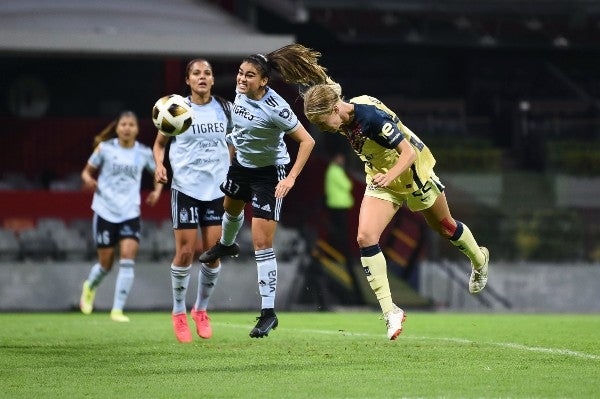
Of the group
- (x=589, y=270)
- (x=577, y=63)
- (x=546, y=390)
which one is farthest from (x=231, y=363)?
(x=577, y=63)

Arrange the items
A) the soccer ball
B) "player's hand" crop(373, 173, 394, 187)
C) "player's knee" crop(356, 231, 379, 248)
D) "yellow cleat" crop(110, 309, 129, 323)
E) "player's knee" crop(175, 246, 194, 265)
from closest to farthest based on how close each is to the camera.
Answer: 1. "player's hand" crop(373, 173, 394, 187)
2. "player's knee" crop(356, 231, 379, 248)
3. the soccer ball
4. "player's knee" crop(175, 246, 194, 265)
5. "yellow cleat" crop(110, 309, 129, 323)

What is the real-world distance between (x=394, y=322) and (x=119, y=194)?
6.89 meters

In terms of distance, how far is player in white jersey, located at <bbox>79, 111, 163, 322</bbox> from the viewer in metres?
15.6

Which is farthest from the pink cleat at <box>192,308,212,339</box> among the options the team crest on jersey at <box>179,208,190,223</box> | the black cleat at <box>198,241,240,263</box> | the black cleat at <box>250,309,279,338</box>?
the black cleat at <box>250,309,279,338</box>

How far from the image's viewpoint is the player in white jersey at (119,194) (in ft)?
51.1

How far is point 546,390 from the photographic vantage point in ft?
24.6

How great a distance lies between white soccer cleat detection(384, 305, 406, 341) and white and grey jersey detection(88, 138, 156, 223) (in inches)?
261

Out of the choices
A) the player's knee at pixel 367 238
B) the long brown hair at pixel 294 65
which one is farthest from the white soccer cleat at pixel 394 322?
the long brown hair at pixel 294 65

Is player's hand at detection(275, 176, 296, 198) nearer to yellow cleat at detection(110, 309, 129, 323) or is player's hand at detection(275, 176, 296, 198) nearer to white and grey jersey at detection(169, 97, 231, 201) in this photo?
white and grey jersey at detection(169, 97, 231, 201)

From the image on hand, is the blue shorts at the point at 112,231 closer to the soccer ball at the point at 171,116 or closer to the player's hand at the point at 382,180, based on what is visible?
the soccer ball at the point at 171,116

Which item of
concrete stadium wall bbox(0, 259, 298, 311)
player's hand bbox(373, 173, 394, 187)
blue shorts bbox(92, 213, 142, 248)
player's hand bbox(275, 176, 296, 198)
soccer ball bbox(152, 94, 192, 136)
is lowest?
concrete stadium wall bbox(0, 259, 298, 311)

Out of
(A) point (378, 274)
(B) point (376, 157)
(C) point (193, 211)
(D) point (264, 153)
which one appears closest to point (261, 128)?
(D) point (264, 153)

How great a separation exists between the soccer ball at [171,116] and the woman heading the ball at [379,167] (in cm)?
128

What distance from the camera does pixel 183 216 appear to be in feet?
36.6
